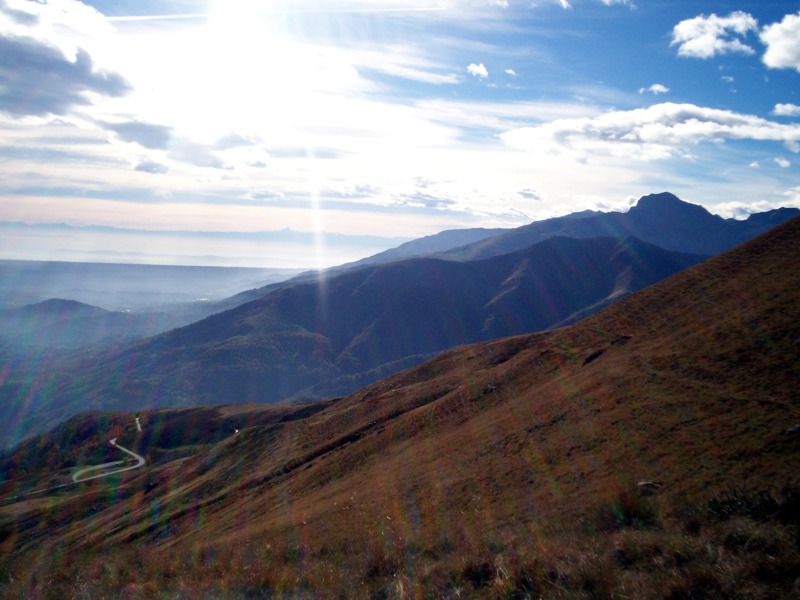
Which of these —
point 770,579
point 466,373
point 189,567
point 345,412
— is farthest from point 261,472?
point 770,579

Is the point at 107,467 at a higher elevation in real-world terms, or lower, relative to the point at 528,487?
lower

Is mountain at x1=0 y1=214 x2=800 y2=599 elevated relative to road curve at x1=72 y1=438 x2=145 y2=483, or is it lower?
elevated

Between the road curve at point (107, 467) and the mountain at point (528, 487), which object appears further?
the road curve at point (107, 467)

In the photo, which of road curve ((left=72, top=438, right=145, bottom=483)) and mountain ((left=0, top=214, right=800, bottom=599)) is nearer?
mountain ((left=0, top=214, right=800, bottom=599))

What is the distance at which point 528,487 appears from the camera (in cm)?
2192

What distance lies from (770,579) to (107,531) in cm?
4955

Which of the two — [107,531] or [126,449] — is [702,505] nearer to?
[107,531]

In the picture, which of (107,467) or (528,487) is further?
(107,467)

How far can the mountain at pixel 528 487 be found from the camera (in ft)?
32.4

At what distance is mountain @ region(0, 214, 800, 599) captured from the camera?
32.4 feet

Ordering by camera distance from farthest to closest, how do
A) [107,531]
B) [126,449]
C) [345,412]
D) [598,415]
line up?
[126,449] → [345,412] → [107,531] → [598,415]

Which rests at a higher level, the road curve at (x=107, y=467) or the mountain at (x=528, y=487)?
the mountain at (x=528, y=487)

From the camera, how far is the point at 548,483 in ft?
70.7

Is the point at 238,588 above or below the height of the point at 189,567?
above
